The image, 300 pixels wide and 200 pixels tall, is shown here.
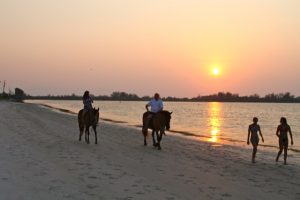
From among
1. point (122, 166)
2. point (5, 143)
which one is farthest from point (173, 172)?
point (5, 143)

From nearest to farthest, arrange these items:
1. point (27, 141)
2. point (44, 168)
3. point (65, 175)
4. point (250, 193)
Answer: point (250, 193) < point (65, 175) < point (44, 168) < point (27, 141)

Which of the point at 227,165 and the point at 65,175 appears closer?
the point at 65,175

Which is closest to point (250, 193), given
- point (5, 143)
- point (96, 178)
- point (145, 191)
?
point (145, 191)

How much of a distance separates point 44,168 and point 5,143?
6805 millimetres

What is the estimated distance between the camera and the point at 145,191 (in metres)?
11.0

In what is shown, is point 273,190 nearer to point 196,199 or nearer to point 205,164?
point 196,199

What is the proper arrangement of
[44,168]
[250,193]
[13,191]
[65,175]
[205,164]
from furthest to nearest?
[205,164], [44,168], [65,175], [250,193], [13,191]

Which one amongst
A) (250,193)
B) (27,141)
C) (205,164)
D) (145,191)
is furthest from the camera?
(27,141)

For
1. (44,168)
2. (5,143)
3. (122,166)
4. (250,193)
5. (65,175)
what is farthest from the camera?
(5,143)

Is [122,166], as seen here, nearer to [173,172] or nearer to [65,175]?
[173,172]

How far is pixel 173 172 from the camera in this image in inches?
560

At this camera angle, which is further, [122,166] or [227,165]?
[227,165]

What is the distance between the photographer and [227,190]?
11.8 meters

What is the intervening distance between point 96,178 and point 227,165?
21.2 feet
